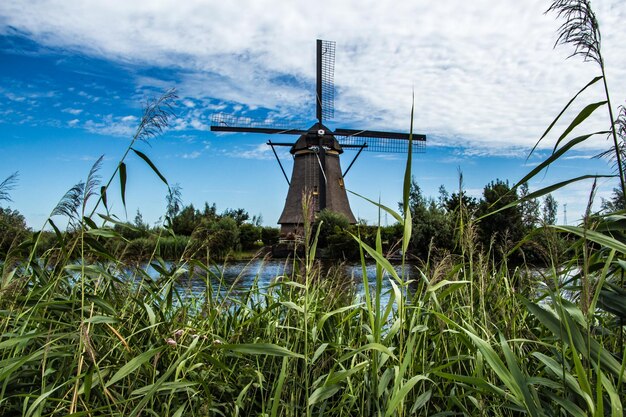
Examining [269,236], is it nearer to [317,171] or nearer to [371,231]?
[317,171]

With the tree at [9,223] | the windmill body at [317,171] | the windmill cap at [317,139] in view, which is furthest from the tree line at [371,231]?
the windmill cap at [317,139]

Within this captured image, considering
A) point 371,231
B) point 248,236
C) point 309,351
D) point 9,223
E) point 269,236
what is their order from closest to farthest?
1. point 309,351
2. point 9,223
3. point 371,231
4. point 248,236
5. point 269,236

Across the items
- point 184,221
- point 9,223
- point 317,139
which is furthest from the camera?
point 317,139

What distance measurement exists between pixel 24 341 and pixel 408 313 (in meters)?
1.89

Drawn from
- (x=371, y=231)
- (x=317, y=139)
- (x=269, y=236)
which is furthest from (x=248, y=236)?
(x=371, y=231)

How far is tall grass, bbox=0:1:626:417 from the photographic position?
5.24 ft

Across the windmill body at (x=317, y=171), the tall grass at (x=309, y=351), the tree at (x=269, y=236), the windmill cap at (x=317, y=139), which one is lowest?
the tree at (x=269, y=236)

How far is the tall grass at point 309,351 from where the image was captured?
1.60 m

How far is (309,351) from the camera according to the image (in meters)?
2.45

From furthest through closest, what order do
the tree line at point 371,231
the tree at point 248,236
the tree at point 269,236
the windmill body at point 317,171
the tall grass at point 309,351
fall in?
the tree at point 269,236
the tree at point 248,236
the windmill body at point 317,171
the tree line at point 371,231
the tall grass at point 309,351

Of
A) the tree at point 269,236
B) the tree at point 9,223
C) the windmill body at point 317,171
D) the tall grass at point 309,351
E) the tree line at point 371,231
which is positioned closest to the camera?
the tall grass at point 309,351

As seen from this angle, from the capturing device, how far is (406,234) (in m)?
1.68

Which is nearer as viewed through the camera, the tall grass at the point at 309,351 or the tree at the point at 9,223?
the tall grass at the point at 309,351

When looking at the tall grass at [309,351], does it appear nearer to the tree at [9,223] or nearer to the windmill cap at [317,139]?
the tree at [9,223]
